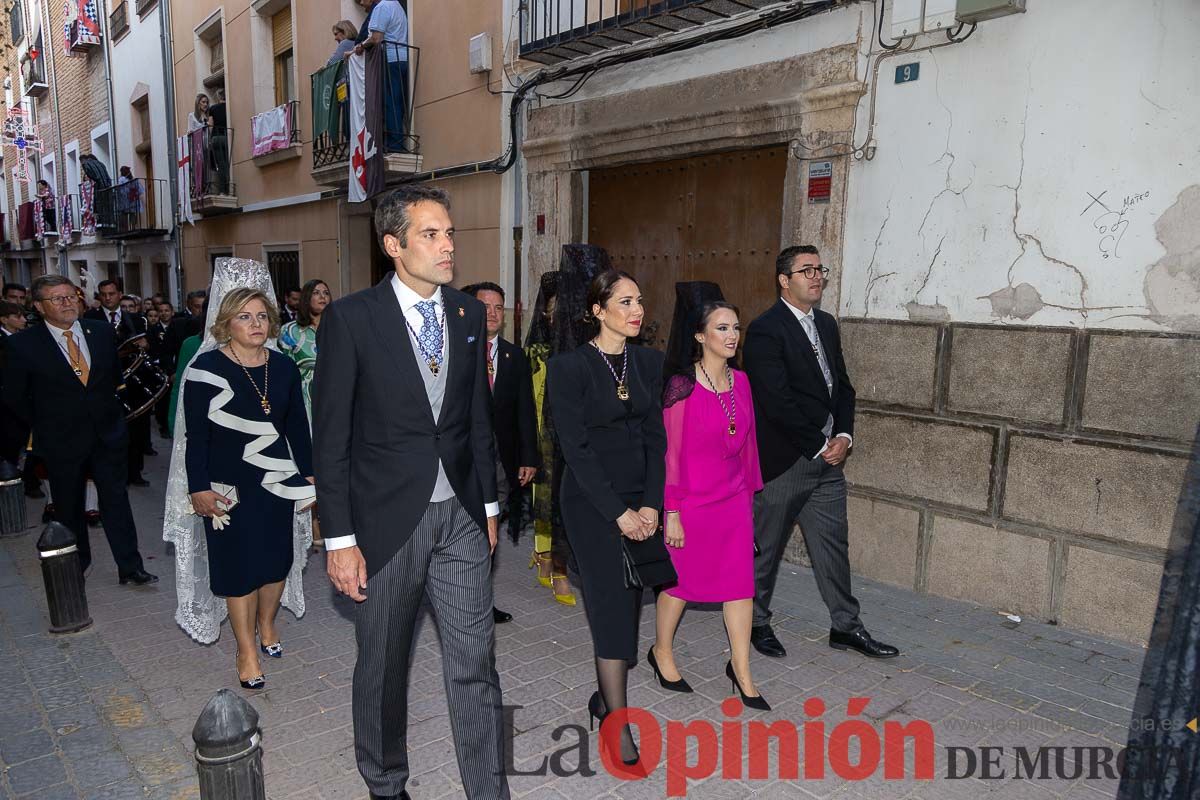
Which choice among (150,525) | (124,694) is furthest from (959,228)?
(150,525)

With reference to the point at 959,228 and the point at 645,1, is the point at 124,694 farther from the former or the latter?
the point at 645,1

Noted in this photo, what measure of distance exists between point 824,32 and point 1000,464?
308cm

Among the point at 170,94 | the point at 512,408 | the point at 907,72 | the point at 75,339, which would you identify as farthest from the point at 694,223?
the point at 170,94

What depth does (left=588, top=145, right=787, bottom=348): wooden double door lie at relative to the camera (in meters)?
6.14

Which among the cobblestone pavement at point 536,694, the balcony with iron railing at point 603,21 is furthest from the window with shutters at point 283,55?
the cobblestone pavement at point 536,694

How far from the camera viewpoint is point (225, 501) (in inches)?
147

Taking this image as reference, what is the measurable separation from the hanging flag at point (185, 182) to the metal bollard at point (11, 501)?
34.4 feet

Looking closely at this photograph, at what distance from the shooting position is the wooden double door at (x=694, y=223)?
242 inches

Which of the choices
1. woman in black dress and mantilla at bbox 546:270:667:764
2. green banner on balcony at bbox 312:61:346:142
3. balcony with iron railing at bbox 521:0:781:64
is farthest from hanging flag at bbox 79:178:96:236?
woman in black dress and mantilla at bbox 546:270:667:764

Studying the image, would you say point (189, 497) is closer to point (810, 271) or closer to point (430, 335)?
point (430, 335)

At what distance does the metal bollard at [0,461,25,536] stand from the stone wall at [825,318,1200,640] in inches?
257

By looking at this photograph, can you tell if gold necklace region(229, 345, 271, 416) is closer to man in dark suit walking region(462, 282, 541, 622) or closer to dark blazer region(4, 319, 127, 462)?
man in dark suit walking region(462, 282, 541, 622)

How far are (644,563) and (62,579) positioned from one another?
345 cm

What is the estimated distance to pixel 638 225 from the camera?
Answer: 723 cm
